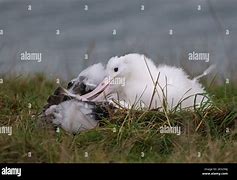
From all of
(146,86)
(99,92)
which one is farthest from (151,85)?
(99,92)

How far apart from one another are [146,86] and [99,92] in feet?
0.56

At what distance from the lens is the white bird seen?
355cm

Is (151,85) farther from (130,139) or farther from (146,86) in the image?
(130,139)

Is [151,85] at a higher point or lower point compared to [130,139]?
higher

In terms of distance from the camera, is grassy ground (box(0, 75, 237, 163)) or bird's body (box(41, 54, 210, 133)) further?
bird's body (box(41, 54, 210, 133))

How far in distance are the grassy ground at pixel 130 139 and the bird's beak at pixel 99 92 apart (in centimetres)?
9

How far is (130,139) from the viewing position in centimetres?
344

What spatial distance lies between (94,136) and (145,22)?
0.45m

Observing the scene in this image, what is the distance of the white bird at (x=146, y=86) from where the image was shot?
355cm

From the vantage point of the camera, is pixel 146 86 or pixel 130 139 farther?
pixel 146 86

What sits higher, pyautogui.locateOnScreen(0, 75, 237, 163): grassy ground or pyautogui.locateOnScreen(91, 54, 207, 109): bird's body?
pyautogui.locateOnScreen(91, 54, 207, 109): bird's body

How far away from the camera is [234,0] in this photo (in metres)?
3.58
